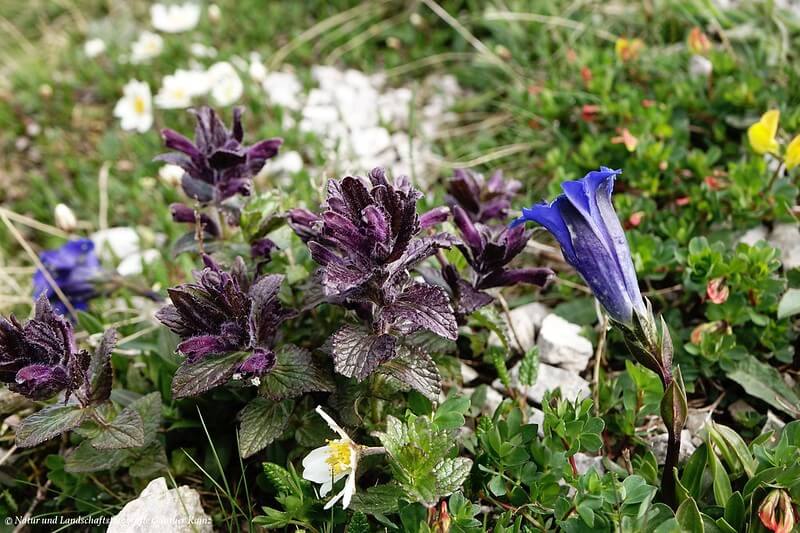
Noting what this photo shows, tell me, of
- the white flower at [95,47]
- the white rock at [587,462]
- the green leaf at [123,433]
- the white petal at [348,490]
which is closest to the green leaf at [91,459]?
the green leaf at [123,433]

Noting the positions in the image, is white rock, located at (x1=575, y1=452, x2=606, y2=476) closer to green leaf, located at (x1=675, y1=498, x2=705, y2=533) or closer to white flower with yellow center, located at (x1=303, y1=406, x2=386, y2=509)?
green leaf, located at (x1=675, y1=498, x2=705, y2=533)

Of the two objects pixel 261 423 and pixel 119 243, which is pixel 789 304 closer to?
pixel 261 423

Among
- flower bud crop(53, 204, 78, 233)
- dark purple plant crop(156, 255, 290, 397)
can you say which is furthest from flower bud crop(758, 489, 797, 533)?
flower bud crop(53, 204, 78, 233)

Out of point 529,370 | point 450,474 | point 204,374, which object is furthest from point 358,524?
point 529,370

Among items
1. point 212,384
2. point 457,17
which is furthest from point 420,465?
point 457,17

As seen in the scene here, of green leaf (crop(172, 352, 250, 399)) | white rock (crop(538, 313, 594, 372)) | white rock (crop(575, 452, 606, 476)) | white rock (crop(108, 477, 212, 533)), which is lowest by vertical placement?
white rock (crop(575, 452, 606, 476))

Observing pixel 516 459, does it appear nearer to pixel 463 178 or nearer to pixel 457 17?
pixel 463 178
